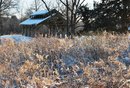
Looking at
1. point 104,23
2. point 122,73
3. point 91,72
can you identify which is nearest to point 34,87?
point 91,72

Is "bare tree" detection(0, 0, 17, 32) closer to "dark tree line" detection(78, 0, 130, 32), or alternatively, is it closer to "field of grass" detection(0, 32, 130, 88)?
"dark tree line" detection(78, 0, 130, 32)

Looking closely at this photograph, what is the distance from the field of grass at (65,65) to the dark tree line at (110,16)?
23.1 meters

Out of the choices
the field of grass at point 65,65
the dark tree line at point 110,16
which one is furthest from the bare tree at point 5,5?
the field of grass at point 65,65

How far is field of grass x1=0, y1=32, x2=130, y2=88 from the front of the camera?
4277 millimetres

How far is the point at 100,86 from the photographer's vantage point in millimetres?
4137

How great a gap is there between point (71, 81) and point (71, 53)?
2.54 m

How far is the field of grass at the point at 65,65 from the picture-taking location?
4.28m

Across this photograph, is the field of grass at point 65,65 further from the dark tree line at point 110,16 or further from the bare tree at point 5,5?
the bare tree at point 5,5

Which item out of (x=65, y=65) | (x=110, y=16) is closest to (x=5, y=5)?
(x=110, y=16)

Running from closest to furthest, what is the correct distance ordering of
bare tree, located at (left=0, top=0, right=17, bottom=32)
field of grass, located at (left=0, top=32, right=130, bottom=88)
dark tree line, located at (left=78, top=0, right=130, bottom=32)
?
field of grass, located at (left=0, top=32, right=130, bottom=88)
dark tree line, located at (left=78, top=0, right=130, bottom=32)
bare tree, located at (left=0, top=0, right=17, bottom=32)

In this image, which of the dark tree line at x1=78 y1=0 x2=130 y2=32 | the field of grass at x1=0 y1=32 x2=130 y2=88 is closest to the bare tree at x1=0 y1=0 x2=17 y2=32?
the dark tree line at x1=78 y1=0 x2=130 y2=32

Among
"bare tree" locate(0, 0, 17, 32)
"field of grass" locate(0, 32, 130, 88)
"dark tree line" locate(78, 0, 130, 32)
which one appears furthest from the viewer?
"bare tree" locate(0, 0, 17, 32)

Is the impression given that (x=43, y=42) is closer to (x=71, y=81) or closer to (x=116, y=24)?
(x=71, y=81)

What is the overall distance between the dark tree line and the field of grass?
75.9 feet
